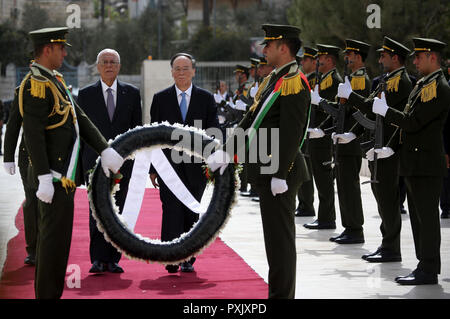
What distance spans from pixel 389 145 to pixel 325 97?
2.19m

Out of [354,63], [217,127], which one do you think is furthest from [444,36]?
[217,127]

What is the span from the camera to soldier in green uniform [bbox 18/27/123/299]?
580 centimetres

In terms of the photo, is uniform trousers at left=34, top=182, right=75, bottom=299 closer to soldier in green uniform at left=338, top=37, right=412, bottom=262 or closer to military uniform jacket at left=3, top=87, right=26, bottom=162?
military uniform jacket at left=3, top=87, right=26, bottom=162

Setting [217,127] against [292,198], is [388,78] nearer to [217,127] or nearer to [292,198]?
[217,127]

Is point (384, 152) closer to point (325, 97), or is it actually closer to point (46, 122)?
point (325, 97)

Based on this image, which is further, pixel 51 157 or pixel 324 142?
pixel 324 142

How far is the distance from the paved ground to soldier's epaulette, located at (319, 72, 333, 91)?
5.35ft

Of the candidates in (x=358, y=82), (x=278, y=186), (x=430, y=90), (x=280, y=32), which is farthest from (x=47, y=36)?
(x=358, y=82)

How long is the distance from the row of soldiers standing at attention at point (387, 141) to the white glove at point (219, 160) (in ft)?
5.69

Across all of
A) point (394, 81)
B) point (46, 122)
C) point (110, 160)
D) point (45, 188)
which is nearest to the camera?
point (45, 188)

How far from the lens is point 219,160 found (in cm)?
607

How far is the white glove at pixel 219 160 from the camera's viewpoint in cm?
607

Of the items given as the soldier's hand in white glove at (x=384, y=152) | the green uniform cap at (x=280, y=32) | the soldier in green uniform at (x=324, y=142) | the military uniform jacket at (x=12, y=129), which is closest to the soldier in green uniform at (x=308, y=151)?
the soldier in green uniform at (x=324, y=142)

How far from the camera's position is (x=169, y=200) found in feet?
25.7
